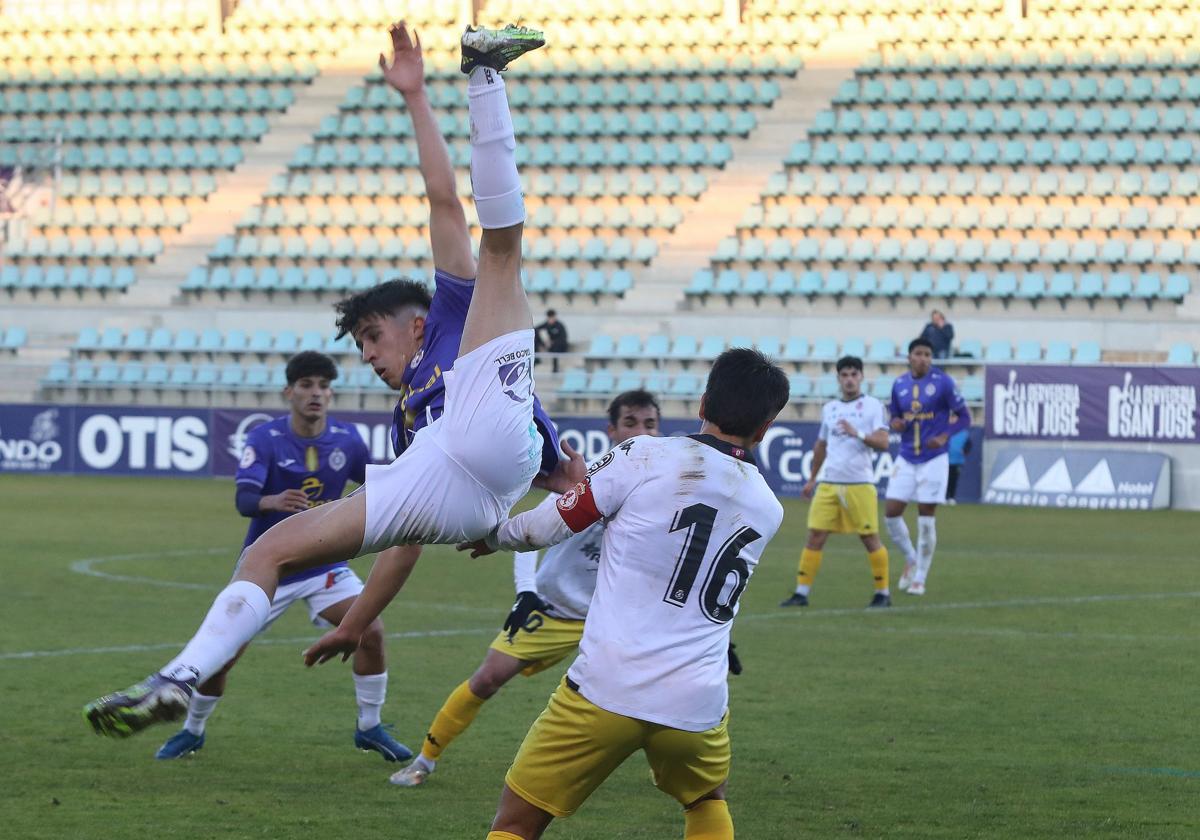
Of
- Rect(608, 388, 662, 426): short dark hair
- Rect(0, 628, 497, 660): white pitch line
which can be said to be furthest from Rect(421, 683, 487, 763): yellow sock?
Rect(0, 628, 497, 660): white pitch line

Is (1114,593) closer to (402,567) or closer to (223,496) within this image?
(402,567)

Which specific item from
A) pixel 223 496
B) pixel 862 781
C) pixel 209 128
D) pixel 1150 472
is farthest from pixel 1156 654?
pixel 209 128

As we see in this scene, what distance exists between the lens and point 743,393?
4.75 m

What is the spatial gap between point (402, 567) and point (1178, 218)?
87.5 ft

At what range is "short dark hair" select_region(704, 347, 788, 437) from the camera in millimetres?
4746

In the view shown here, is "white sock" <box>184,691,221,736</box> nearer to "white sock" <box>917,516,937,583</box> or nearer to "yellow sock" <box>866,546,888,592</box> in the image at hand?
"yellow sock" <box>866,546,888,592</box>

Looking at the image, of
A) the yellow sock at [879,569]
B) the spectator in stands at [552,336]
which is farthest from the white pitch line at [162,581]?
the spectator in stands at [552,336]

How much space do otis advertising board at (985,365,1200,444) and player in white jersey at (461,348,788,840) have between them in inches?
809

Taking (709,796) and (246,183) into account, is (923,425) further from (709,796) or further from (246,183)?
(246,183)

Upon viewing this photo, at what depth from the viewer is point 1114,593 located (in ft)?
48.1

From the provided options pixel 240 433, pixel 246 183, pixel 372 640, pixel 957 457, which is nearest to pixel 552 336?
pixel 240 433

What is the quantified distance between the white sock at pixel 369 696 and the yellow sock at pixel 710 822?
3.09 m

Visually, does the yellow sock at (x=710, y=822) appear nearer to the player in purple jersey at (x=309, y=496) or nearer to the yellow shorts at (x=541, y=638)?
the yellow shorts at (x=541, y=638)

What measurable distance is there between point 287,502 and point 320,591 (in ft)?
1.52
